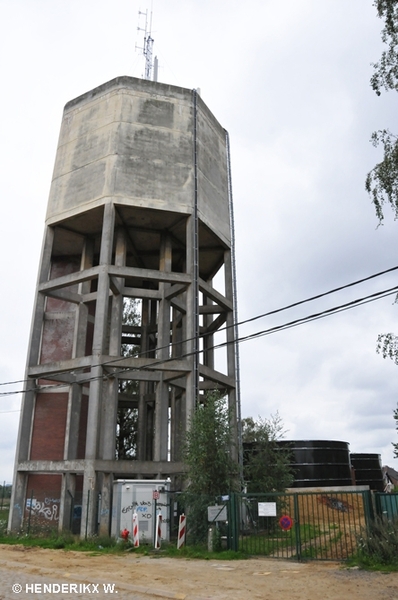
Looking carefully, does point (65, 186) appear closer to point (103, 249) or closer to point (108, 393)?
point (103, 249)

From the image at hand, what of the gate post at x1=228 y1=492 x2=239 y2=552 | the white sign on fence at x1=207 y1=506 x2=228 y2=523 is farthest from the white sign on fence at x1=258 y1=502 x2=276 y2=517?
the white sign on fence at x1=207 y1=506 x2=228 y2=523

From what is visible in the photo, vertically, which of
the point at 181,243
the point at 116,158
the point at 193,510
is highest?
the point at 116,158

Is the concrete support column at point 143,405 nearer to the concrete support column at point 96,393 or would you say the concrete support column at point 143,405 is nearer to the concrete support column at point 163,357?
the concrete support column at point 163,357

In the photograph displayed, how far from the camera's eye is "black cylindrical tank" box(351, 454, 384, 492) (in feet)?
139

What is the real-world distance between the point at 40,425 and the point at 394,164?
20233 mm

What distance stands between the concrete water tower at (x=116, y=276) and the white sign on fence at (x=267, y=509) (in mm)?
7115

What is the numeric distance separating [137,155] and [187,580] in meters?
19.2

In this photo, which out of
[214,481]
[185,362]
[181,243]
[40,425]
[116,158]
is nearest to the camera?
[214,481]

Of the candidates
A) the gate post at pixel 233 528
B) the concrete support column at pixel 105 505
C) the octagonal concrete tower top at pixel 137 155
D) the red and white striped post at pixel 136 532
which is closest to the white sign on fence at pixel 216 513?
the gate post at pixel 233 528

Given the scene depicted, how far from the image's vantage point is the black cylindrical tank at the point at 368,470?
4238 centimetres

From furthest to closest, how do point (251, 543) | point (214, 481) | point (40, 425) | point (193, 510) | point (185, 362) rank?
point (40, 425) < point (185, 362) < point (214, 481) < point (193, 510) < point (251, 543)

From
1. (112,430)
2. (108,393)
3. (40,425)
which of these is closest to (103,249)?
(108,393)

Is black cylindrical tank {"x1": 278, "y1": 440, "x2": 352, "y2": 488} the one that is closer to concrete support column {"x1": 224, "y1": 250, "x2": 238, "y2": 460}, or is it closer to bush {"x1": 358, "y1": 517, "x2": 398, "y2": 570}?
concrete support column {"x1": 224, "y1": 250, "x2": 238, "y2": 460}

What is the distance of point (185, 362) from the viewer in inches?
888
